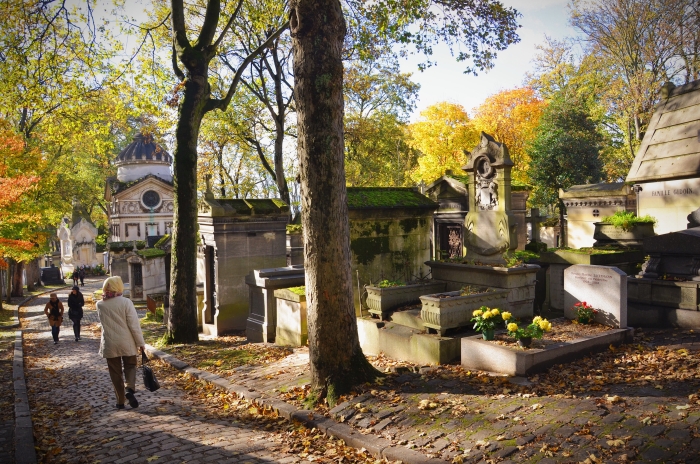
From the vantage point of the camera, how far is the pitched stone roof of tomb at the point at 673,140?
11.2 m

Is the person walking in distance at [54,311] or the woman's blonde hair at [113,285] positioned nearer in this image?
the woman's blonde hair at [113,285]

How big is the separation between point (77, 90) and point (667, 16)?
25.0 meters

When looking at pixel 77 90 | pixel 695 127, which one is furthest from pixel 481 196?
pixel 77 90

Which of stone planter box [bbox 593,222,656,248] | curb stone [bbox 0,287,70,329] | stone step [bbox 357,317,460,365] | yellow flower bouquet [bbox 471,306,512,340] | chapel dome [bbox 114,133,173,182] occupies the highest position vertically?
chapel dome [bbox 114,133,173,182]

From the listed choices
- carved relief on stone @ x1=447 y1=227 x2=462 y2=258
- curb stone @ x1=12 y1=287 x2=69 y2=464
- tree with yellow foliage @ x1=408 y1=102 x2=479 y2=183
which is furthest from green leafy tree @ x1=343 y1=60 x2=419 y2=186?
curb stone @ x1=12 y1=287 x2=69 y2=464

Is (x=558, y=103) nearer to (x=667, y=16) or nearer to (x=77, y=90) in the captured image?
(x=667, y=16)

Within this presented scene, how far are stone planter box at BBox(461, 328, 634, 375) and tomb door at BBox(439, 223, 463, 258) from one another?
10650mm

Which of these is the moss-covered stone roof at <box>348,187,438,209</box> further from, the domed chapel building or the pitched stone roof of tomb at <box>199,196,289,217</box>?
the domed chapel building

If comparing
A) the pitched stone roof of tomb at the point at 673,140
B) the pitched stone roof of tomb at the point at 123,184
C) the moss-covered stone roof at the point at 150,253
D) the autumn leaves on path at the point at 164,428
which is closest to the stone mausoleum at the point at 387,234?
the autumn leaves on path at the point at 164,428

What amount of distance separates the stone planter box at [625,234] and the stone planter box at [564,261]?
1.25 metres

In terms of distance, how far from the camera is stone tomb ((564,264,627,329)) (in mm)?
7977

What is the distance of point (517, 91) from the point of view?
133 ft

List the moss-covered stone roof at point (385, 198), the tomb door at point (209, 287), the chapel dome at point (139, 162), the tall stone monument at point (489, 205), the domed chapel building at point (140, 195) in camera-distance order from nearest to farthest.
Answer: the tall stone monument at point (489, 205), the moss-covered stone roof at point (385, 198), the tomb door at point (209, 287), the domed chapel building at point (140, 195), the chapel dome at point (139, 162)

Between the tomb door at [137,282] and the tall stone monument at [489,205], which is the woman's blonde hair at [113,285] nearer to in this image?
the tall stone monument at [489,205]
